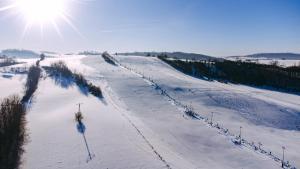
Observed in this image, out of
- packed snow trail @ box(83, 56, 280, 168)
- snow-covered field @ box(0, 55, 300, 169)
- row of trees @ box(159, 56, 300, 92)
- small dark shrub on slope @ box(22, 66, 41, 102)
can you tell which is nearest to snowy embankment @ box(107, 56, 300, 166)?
snow-covered field @ box(0, 55, 300, 169)

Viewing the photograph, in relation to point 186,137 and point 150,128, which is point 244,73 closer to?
point 150,128

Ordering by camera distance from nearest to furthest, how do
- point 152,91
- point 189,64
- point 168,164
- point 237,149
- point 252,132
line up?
point 168,164 → point 237,149 → point 252,132 → point 152,91 → point 189,64

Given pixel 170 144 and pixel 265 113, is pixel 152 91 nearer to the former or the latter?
pixel 265 113

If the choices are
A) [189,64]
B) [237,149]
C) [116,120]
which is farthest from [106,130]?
[189,64]

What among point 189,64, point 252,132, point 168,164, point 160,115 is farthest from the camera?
point 189,64

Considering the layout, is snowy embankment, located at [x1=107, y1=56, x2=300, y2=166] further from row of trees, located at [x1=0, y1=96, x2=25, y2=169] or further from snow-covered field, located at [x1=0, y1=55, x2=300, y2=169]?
row of trees, located at [x1=0, y1=96, x2=25, y2=169]

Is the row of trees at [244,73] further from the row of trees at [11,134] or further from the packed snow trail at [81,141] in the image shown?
the row of trees at [11,134]

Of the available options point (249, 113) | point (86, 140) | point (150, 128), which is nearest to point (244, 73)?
point (249, 113)
